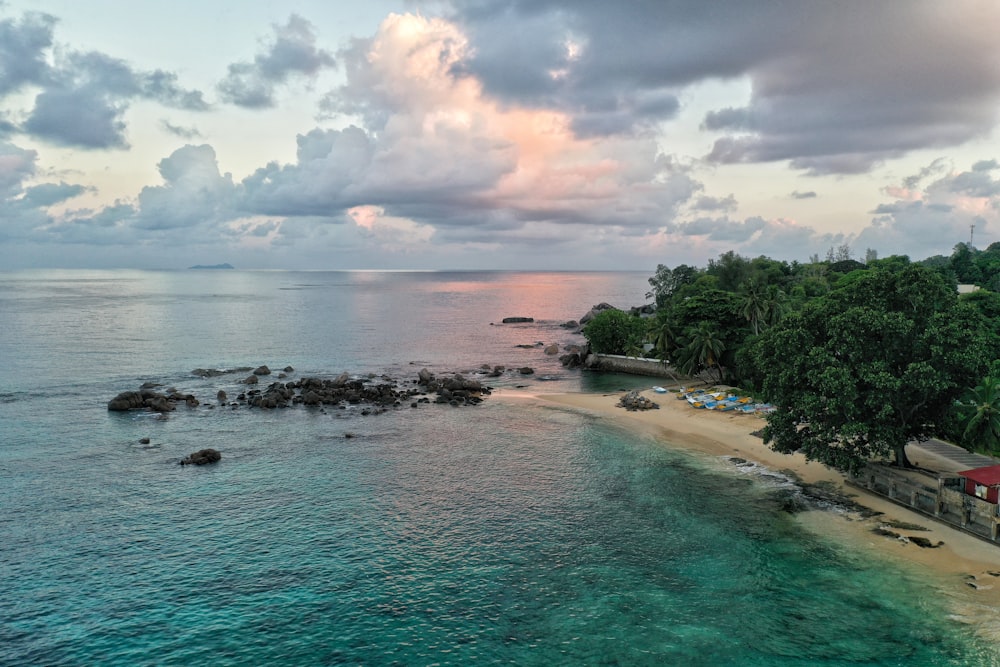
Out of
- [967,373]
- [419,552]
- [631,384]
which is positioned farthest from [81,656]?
[631,384]

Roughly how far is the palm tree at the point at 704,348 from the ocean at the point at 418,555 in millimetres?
20520

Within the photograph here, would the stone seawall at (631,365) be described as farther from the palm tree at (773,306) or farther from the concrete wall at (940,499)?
the concrete wall at (940,499)

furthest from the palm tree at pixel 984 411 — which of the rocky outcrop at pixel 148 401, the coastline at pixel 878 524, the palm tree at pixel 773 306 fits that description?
the rocky outcrop at pixel 148 401

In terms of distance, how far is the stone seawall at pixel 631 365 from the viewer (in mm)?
86637

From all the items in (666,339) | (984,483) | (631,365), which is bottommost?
(631,365)

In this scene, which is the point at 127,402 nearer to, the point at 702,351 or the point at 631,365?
the point at 631,365

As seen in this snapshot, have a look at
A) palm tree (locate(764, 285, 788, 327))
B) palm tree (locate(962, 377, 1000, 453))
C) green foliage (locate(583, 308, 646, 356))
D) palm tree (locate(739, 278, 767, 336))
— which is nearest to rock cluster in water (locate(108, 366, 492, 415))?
green foliage (locate(583, 308, 646, 356))

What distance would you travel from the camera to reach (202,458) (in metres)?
49.6

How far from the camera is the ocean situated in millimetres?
25391

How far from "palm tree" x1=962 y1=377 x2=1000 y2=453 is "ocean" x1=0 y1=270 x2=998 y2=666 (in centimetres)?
1369

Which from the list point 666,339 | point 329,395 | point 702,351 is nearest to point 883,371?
point 702,351

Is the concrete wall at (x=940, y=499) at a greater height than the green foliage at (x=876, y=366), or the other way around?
the green foliage at (x=876, y=366)

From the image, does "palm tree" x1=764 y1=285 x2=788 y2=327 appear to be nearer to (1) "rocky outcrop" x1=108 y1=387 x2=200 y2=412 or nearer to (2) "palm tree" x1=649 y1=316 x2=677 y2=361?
(2) "palm tree" x1=649 y1=316 x2=677 y2=361

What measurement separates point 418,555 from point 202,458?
26.3 m
